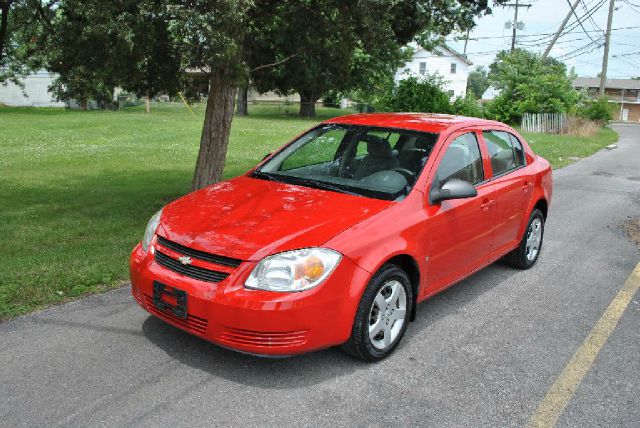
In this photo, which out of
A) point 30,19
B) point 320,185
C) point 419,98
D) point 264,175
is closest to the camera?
point 320,185

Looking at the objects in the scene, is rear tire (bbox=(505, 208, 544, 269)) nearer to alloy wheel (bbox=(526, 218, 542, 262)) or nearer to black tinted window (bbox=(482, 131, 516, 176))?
alloy wheel (bbox=(526, 218, 542, 262))

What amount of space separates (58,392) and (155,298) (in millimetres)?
771

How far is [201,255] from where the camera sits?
3.59 meters

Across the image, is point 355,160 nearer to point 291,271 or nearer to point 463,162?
point 463,162

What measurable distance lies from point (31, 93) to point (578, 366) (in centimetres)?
5041

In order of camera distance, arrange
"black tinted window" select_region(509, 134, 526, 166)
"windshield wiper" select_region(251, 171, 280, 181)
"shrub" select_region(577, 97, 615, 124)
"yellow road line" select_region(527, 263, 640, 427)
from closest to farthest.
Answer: "yellow road line" select_region(527, 263, 640, 427) < "windshield wiper" select_region(251, 171, 280, 181) < "black tinted window" select_region(509, 134, 526, 166) < "shrub" select_region(577, 97, 615, 124)

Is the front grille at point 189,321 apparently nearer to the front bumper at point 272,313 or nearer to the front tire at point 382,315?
the front bumper at point 272,313

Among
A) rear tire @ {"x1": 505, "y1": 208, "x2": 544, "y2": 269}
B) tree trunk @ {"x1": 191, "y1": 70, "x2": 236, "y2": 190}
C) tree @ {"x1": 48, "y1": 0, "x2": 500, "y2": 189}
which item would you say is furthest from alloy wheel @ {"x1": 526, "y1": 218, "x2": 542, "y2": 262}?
tree trunk @ {"x1": 191, "y1": 70, "x2": 236, "y2": 190}

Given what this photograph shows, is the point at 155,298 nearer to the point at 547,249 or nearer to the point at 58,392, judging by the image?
the point at 58,392

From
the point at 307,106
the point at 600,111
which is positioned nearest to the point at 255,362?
the point at 600,111

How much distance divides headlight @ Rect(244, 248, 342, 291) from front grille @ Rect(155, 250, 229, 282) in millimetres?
212

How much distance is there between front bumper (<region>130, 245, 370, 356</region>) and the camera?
3338 millimetres

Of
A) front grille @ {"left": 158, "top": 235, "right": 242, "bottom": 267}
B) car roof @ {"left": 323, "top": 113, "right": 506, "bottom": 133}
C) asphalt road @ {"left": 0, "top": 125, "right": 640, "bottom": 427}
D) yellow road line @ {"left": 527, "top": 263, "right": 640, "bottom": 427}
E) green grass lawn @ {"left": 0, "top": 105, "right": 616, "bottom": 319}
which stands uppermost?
car roof @ {"left": 323, "top": 113, "right": 506, "bottom": 133}

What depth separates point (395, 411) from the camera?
3.29m
